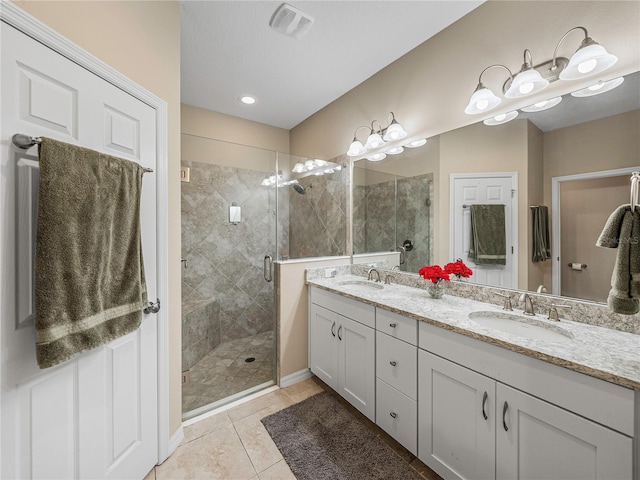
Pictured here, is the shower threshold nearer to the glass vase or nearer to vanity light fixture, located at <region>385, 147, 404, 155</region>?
the glass vase

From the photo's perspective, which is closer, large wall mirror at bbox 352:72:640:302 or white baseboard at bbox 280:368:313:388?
large wall mirror at bbox 352:72:640:302

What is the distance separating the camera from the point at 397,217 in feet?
7.41

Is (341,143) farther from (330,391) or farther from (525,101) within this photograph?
(330,391)

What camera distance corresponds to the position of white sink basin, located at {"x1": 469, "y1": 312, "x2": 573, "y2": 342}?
118cm

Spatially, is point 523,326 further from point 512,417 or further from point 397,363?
point 397,363

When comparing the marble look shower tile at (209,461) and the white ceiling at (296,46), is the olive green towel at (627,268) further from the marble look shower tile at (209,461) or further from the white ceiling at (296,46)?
the marble look shower tile at (209,461)

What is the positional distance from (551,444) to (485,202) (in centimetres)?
125

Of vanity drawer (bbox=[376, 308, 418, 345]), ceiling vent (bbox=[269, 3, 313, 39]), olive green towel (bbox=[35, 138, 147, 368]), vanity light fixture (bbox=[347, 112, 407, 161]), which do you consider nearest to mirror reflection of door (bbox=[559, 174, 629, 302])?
vanity drawer (bbox=[376, 308, 418, 345])

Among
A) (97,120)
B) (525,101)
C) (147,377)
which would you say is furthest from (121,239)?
(525,101)

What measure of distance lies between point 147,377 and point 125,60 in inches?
62.2

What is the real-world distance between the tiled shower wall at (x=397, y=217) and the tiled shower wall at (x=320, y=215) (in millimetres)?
173

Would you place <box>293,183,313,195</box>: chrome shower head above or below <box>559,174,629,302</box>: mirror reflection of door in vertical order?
above

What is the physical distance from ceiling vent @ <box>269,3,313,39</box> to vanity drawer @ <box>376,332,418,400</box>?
209 cm

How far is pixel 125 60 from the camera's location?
1.23 m
